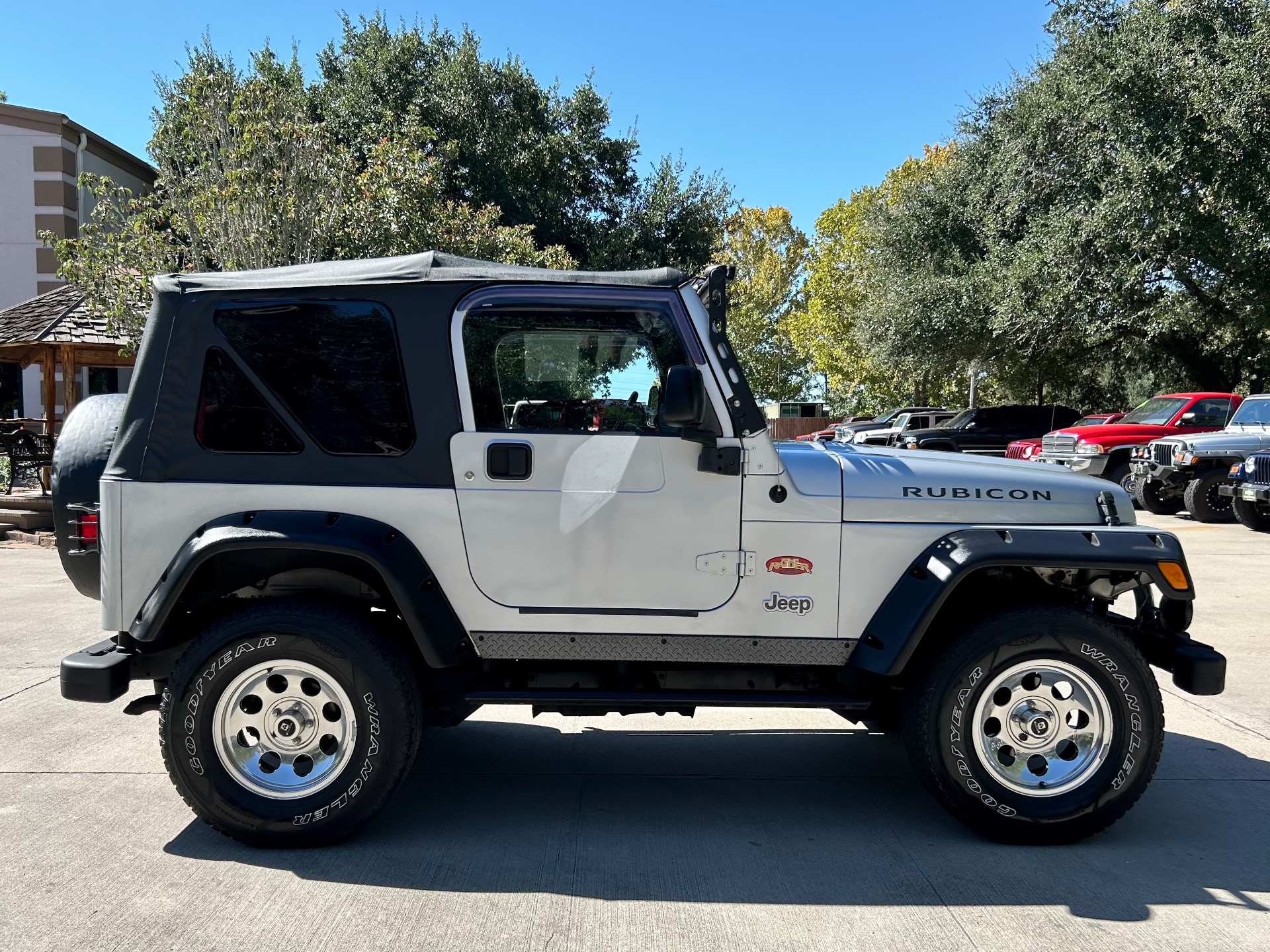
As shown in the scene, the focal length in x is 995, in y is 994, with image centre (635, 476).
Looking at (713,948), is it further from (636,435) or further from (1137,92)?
(1137,92)

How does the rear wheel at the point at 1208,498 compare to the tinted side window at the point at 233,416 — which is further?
the rear wheel at the point at 1208,498

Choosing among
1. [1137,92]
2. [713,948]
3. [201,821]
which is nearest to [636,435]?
[713,948]

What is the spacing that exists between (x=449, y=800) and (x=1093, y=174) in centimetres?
2038

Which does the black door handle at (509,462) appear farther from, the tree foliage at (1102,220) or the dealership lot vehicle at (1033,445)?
the tree foliage at (1102,220)

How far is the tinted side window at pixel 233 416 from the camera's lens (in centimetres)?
373

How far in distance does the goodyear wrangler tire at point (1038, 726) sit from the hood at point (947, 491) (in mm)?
407

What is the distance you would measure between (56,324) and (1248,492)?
15.8 meters

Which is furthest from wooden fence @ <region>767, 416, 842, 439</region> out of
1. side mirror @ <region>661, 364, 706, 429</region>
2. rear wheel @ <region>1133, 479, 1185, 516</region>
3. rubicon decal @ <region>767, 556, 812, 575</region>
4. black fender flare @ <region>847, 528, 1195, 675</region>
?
side mirror @ <region>661, 364, 706, 429</region>

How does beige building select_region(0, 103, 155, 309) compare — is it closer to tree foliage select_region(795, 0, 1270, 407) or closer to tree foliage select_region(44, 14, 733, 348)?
tree foliage select_region(44, 14, 733, 348)

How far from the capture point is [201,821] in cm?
392

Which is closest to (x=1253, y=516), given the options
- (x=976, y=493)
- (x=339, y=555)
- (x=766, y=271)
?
(x=976, y=493)

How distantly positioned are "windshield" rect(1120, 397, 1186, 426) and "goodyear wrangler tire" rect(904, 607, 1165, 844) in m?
16.0

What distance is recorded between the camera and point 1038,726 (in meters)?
3.72

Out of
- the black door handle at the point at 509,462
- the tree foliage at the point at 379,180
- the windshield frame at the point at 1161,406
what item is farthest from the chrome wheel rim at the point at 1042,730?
the windshield frame at the point at 1161,406
